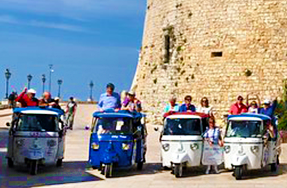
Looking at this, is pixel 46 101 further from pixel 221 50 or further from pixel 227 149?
pixel 221 50

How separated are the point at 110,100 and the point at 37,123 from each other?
1.56m

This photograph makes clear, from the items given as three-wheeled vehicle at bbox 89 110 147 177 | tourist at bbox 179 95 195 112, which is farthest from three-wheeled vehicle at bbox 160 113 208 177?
tourist at bbox 179 95 195 112

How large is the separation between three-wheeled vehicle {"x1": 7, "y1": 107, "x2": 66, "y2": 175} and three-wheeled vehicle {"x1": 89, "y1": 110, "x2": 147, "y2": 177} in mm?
770

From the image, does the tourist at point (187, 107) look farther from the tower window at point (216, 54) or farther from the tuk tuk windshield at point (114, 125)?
the tower window at point (216, 54)

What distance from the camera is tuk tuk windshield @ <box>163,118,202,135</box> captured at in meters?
10.2

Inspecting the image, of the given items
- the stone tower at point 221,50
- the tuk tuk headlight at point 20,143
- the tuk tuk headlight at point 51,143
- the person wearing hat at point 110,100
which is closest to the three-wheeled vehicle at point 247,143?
the person wearing hat at point 110,100

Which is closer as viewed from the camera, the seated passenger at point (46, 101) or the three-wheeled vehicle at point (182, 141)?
the three-wheeled vehicle at point (182, 141)

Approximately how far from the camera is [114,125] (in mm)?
10234

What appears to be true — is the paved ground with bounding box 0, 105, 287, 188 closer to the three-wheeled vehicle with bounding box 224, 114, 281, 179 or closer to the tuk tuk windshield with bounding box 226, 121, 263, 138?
the three-wheeled vehicle with bounding box 224, 114, 281, 179

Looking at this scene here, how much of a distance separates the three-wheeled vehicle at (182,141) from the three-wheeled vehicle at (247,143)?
0.54m

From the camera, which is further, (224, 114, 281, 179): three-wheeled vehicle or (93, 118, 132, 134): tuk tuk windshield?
(93, 118, 132, 134): tuk tuk windshield

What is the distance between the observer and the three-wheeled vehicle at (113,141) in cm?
996

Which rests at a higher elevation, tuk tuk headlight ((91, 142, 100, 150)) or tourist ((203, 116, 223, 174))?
tourist ((203, 116, 223, 174))

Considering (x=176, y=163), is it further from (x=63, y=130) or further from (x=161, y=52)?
(x=161, y=52)
